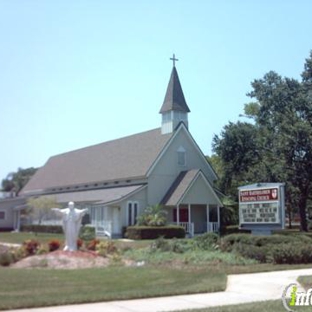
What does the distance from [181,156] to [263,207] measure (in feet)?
65.1

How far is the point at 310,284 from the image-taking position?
1280cm

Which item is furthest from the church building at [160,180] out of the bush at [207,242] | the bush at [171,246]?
the bush at [171,246]

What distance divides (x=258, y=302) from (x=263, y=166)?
31867 millimetres

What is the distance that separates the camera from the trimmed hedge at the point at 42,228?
48234mm

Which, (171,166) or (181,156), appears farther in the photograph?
(181,156)

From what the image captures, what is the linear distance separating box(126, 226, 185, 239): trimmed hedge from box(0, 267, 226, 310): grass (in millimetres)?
21303

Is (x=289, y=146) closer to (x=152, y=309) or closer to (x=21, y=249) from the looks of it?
(x=21, y=249)

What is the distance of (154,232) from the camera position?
3816 centimetres

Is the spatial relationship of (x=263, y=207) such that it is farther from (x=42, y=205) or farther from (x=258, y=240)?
(x=42, y=205)

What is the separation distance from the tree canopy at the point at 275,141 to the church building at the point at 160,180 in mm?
3324

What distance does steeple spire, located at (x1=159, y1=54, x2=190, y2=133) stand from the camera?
1806 inches

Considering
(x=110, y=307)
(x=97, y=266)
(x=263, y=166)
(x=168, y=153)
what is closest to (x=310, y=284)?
(x=110, y=307)

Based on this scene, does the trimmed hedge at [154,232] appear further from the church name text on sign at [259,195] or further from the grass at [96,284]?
the grass at [96,284]

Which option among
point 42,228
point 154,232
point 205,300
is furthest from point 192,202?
point 205,300
